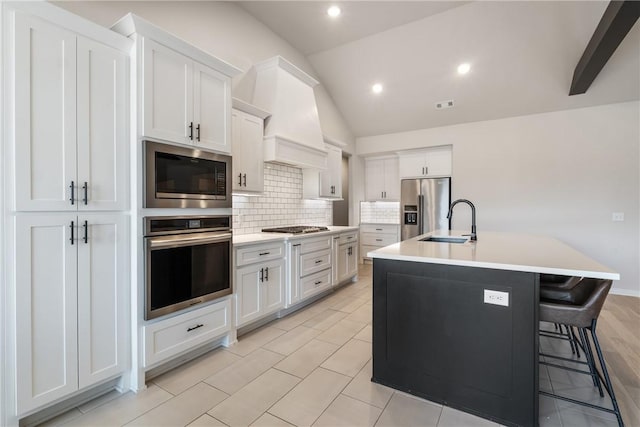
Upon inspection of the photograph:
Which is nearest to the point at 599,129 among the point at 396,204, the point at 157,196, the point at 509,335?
the point at 396,204

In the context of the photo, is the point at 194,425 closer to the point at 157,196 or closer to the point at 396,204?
the point at 157,196

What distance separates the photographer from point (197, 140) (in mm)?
2270

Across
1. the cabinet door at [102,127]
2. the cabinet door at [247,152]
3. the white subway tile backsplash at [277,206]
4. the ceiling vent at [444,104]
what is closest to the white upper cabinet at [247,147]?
the cabinet door at [247,152]

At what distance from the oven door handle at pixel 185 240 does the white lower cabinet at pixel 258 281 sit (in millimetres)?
292

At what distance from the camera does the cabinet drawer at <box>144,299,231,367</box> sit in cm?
201

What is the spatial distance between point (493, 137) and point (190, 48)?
4791 millimetres

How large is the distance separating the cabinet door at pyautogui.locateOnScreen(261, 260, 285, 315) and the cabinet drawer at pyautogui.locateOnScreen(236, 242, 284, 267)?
0.09 m

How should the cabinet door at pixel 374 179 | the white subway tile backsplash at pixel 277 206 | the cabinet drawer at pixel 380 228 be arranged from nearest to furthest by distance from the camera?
the white subway tile backsplash at pixel 277 206 < the cabinet drawer at pixel 380 228 < the cabinet door at pixel 374 179

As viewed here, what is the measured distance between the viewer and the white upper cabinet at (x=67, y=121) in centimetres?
152

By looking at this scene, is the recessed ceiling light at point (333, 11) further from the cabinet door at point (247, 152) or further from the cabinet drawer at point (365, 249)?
the cabinet drawer at point (365, 249)

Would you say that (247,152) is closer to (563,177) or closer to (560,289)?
(560,289)

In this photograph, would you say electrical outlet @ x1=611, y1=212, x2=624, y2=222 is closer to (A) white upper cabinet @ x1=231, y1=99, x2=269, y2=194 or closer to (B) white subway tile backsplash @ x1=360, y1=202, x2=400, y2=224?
(B) white subway tile backsplash @ x1=360, y1=202, x2=400, y2=224

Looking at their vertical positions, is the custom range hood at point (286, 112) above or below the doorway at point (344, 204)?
above

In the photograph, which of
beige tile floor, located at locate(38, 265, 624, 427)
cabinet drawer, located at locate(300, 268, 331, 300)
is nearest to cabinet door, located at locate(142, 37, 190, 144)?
beige tile floor, located at locate(38, 265, 624, 427)
